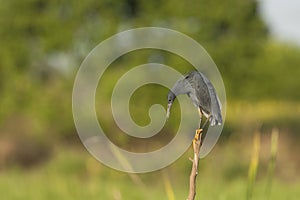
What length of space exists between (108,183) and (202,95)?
6.54 meters

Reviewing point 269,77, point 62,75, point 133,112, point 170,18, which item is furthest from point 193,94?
point 269,77

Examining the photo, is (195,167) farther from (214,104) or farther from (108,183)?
(108,183)

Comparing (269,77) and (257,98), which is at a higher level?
(269,77)

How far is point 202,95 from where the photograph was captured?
1148 mm

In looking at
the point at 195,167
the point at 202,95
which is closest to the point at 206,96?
the point at 202,95

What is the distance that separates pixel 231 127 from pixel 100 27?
3133 mm

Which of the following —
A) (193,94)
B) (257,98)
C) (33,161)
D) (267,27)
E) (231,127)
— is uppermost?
(267,27)

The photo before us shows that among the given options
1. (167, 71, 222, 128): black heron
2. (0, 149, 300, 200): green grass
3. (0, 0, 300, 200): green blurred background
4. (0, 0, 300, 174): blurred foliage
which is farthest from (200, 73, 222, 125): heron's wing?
(0, 0, 300, 174): blurred foliage

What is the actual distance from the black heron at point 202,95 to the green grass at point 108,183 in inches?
111

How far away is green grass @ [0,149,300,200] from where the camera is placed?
551 cm

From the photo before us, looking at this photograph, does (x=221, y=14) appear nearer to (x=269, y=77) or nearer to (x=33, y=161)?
(x=269, y=77)

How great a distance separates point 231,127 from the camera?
536 inches

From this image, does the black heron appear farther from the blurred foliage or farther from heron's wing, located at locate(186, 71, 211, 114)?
the blurred foliage

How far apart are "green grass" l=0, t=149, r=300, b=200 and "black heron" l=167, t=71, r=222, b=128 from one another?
2.82 meters
